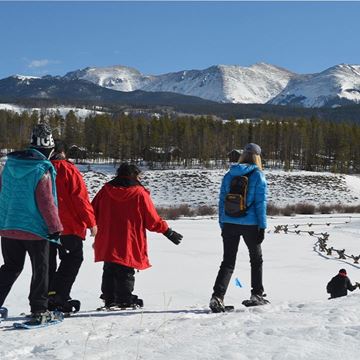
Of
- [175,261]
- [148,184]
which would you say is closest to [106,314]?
[175,261]

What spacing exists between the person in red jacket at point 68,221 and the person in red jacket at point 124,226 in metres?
0.36

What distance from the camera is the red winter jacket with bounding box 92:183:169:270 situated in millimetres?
5457

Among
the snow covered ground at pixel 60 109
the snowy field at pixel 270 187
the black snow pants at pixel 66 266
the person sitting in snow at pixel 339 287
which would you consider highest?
the snow covered ground at pixel 60 109

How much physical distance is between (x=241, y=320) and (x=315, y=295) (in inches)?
213

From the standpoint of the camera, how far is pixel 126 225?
546cm

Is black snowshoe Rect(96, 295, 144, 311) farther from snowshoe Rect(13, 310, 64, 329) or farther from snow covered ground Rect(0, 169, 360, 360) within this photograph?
snowshoe Rect(13, 310, 64, 329)

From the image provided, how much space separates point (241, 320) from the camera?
4.48 meters

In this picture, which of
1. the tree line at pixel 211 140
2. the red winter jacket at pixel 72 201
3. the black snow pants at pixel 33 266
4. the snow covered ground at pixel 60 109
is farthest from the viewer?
the snow covered ground at pixel 60 109

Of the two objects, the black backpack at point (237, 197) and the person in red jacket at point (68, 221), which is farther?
the black backpack at point (237, 197)

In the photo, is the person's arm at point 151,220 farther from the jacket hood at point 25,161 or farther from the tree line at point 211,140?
the tree line at point 211,140

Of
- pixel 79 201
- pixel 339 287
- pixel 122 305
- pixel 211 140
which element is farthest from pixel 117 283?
pixel 211 140

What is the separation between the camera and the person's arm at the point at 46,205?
4383mm

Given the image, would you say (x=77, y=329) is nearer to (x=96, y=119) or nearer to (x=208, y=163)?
(x=208, y=163)

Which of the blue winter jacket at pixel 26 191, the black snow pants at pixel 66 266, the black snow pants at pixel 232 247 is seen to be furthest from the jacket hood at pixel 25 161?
the black snow pants at pixel 232 247
